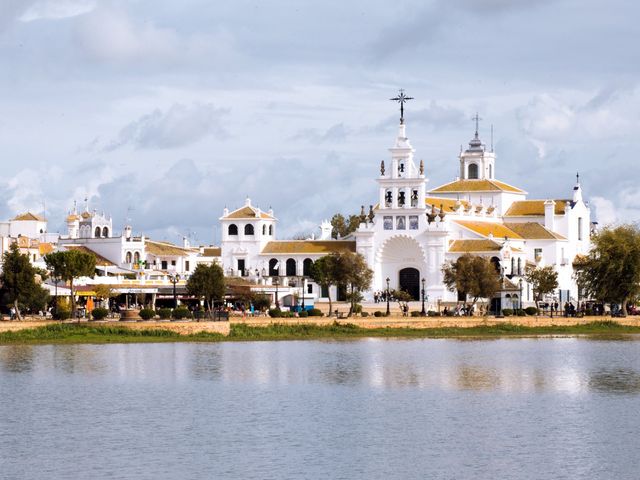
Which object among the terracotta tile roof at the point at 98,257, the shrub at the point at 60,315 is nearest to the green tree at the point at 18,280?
the shrub at the point at 60,315

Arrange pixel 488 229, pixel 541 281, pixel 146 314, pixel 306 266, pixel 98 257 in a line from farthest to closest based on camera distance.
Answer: pixel 306 266
pixel 488 229
pixel 98 257
pixel 541 281
pixel 146 314

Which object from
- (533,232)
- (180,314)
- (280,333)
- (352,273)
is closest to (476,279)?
(352,273)

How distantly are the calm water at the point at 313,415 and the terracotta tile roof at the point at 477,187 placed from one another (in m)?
66.9

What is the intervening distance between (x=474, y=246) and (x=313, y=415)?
75414 mm

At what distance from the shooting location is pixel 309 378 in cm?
5447

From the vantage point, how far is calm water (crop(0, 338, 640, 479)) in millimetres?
34312

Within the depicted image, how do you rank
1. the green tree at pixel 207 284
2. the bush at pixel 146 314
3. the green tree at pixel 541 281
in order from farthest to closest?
the green tree at pixel 541 281
the green tree at pixel 207 284
the bush at pixel 146 314

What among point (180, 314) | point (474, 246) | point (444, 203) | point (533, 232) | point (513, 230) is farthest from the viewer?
point (444, 203)

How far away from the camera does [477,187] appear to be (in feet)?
441

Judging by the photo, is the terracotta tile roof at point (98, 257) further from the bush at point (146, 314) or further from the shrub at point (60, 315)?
the bush at point (146, 314)

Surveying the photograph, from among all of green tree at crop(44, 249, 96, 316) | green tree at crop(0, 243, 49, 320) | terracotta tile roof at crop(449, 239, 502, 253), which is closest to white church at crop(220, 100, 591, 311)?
terracotta tile roof at crop(449, 239, 502, 253)

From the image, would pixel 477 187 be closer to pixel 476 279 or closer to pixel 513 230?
pixel 513 230

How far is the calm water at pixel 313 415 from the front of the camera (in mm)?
34312

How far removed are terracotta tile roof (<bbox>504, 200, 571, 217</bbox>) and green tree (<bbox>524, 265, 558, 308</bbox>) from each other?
18.3 m
